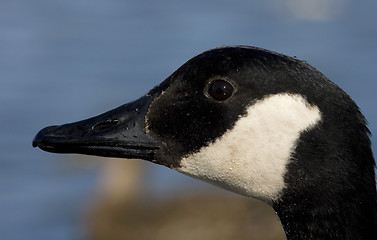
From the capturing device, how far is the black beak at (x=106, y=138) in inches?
187

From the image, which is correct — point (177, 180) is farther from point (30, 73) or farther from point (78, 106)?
point (30, 73)

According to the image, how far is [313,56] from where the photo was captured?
1480 cm

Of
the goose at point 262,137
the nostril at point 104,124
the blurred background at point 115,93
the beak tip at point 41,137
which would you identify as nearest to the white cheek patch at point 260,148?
the goose at point 262,137

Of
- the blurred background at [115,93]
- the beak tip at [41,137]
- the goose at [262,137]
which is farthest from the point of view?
the blurred background at [115,93]

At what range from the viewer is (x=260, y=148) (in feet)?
14.9

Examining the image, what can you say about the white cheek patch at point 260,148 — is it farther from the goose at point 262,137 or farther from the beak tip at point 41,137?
the beak tip at point 41,137

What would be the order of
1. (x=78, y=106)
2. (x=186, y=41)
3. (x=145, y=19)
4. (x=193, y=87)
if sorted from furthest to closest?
(x=145, y=19) → (x=186, y=41) → (x=78, y=106) → (x=193, y=87)

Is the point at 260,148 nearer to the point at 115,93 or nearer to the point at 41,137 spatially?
the point at 41,137

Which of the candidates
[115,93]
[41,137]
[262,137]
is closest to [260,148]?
[262,137]

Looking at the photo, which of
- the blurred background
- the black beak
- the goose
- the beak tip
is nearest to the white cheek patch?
the goose

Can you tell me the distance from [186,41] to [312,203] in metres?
10.4

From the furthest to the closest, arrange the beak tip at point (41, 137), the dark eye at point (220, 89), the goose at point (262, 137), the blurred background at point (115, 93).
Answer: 1. the blurred background at point (115, 93)
2. the beak tip at point (41, 137)
3. the dark eye at point (220, 89)
4. the goose at point (262, 137)

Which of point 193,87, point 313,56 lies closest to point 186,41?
point 313,56

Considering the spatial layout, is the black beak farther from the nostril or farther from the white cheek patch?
the white cheek patch
